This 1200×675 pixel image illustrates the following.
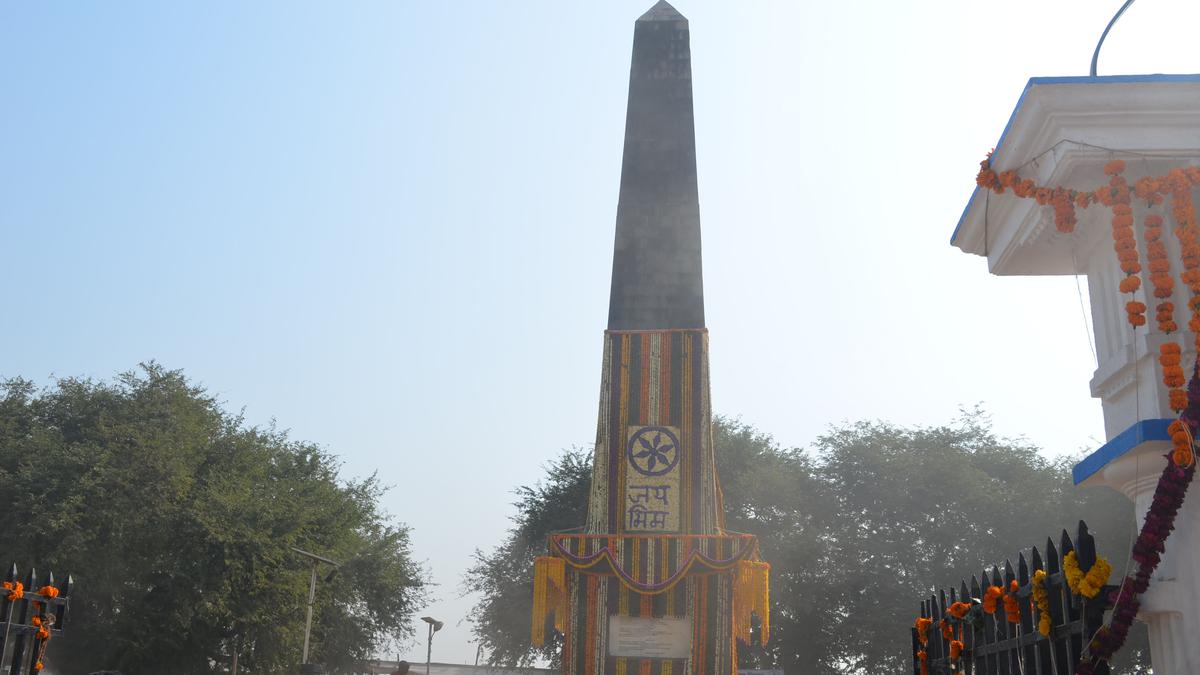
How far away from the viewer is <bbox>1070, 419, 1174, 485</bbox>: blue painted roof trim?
4.21 m

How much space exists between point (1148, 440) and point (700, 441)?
482 inches

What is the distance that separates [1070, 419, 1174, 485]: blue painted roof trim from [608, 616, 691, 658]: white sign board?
11285 mm

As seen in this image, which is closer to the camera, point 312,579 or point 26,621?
point 26,621

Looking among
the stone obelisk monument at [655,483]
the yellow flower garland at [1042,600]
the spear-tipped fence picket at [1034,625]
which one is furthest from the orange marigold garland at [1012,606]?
the stone obelisk monument at [655,483]

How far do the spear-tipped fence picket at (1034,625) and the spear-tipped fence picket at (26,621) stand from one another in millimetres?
5559

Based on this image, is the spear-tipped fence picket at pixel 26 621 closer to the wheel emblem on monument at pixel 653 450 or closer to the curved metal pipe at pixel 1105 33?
the curved metal pipe at pixel 1105 33

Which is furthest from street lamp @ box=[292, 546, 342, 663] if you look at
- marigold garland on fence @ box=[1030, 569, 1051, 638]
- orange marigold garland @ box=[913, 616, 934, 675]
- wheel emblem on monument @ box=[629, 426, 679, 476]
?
marigold garland on fence @ box=[1030, 569, 1051, 638]

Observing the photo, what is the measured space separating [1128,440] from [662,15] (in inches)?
605

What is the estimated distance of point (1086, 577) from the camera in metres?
4.17

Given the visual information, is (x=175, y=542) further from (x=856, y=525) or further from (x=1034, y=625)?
(x=1034, y=625)

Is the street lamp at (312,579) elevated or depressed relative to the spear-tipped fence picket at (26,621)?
elevated

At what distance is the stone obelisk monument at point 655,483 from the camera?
1556 centimetres

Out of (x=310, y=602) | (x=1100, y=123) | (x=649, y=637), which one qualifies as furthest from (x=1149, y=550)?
(x=310, y=602)

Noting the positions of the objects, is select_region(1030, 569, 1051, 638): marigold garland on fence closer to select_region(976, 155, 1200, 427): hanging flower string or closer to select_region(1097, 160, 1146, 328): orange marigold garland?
select_region(976, 155, 1200, 427): hanging flower string
